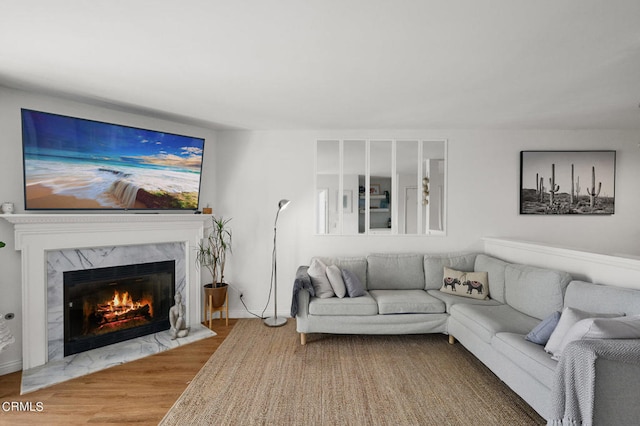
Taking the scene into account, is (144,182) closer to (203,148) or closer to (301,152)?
(203,148)

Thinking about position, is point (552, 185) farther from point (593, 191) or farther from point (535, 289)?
point (535, 289)

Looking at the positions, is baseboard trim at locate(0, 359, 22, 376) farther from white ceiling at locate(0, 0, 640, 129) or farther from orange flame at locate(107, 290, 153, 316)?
white ceiling at locate(0, 0, 640, 129)

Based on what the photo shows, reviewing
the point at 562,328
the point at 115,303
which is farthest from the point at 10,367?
the point at 562,328

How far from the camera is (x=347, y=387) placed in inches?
95.8

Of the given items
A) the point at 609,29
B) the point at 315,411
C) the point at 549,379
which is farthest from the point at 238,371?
the point at 609,29

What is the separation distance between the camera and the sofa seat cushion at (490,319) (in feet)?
8.23

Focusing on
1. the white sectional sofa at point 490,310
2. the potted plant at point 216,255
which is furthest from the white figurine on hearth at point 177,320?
the white sectional sofa at point 490,310

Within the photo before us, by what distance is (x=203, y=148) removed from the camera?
366 centimetres

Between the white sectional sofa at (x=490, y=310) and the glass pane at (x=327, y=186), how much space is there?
57 centimetres

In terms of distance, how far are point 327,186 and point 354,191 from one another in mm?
392

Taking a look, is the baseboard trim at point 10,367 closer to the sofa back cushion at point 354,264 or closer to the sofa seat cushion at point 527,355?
the sofa back cushion at point 354,264

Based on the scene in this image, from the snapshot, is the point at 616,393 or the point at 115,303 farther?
the point at 115,303

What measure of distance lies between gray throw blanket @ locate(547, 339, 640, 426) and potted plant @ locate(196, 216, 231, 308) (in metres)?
3.28

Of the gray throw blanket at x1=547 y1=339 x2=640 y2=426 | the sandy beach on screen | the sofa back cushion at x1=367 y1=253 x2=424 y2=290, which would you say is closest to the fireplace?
the sandy beach on screen
